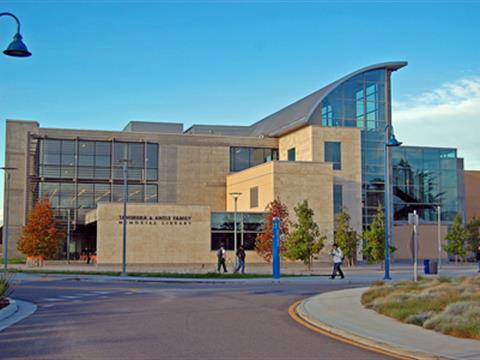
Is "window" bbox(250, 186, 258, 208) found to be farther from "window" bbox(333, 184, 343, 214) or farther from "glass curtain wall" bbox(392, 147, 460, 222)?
"glass curtain wall" bbox(392, 147, 460, 222)

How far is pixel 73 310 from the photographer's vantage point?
59.9 feet

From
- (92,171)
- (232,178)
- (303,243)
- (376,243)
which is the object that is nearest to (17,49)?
(303,243)

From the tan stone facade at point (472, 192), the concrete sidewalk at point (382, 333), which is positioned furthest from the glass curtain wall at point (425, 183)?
the concrete sidewalk at point (382, 333)

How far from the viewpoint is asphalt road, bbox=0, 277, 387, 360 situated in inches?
432

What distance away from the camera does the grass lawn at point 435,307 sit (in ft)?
42.0

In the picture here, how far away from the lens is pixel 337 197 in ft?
203

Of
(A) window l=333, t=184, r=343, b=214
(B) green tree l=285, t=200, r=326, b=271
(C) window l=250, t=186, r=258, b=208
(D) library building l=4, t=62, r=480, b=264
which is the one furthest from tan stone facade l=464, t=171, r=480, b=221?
(B) green tree l=285, t=200, r=326, b=271

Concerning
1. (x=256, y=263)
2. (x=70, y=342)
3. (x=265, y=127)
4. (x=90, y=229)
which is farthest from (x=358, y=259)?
(x=70, y=342)

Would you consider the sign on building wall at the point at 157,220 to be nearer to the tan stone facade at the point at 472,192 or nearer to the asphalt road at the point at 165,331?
the asphalt road at the point at 165,331

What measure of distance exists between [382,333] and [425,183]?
2168 inches

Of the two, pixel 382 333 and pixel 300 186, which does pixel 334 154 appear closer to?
pixel 300 186

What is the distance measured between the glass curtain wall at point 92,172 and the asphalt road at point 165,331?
45.9m

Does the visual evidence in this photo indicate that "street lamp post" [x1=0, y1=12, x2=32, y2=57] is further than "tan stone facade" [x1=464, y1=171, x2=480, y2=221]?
No

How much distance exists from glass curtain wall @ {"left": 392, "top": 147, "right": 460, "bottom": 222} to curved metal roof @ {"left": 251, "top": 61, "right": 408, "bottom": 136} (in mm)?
8257
